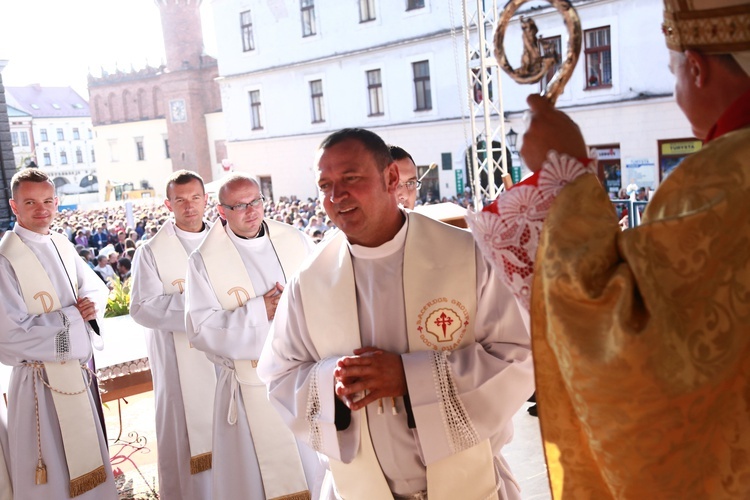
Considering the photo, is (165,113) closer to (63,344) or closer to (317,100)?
(317,100)

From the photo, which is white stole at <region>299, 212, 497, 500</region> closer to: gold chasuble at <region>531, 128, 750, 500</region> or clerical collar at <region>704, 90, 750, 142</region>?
gold chasuble at <region>531, 128, 750, 500</region>

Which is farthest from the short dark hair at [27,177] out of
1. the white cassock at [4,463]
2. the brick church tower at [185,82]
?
the brick church tower at [185,82]

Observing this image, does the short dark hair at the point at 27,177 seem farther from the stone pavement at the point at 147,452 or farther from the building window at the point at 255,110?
the building window at the point at 255,110

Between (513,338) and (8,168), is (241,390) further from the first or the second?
(8,168)

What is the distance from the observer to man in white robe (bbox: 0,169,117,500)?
434 cm

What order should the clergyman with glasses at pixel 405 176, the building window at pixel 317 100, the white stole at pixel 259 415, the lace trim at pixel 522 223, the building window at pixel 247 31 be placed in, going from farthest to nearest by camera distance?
the building window at pixel 247 31 < the building window at pixel 317 100 < the clergyman with glasses at pixel 405 176 < the white stole at pixel 259 415 < the lace trim at pixel 522 223

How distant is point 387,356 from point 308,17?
26.7 m

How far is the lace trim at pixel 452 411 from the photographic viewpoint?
2168mm

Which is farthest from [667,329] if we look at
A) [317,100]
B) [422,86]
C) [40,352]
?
[317,100]

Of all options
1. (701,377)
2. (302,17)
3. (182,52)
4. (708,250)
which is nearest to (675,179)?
(708,250)

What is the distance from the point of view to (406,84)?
2455 cm

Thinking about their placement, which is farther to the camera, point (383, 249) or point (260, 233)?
point (260, 233)

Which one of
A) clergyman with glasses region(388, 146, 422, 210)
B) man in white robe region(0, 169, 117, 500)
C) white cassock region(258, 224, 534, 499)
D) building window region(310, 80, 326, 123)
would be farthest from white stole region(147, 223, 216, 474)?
building window region(310, 80, 326, 123)

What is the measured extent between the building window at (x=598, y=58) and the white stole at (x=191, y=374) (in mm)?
16630
